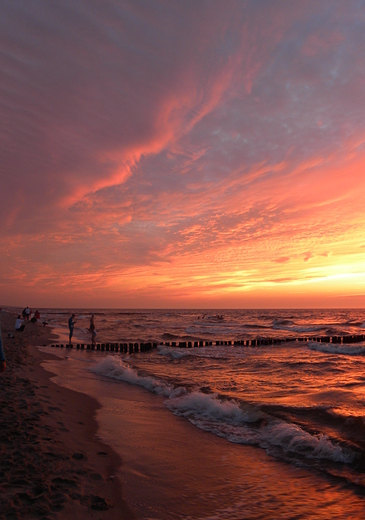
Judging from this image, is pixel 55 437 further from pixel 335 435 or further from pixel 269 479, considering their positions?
pixel 335 435

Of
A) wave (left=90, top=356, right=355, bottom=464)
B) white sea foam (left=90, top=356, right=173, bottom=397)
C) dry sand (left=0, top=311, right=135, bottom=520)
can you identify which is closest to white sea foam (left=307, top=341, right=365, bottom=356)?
white sea foam (left=90, top=356, right=173, bottom=397)

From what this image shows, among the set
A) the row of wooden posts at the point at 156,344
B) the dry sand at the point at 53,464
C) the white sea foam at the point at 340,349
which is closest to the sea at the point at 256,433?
the dry sand at the point at 53,464

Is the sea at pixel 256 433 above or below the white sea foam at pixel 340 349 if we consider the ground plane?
above

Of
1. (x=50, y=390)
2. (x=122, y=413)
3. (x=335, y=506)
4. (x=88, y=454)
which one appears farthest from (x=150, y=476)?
(x=50, y=390)

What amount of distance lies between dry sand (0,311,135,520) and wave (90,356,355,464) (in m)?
2.84

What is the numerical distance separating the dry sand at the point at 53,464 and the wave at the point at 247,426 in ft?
9.33

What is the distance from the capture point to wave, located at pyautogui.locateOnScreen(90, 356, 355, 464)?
7039 mm

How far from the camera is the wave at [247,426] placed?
7.04 metres

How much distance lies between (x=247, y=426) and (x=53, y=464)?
5.05 metres

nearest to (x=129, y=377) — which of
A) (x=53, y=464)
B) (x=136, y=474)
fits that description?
(x=136, y=474)

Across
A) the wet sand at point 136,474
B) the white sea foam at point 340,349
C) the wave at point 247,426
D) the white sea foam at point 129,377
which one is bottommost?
the white sea foam at point 340,349

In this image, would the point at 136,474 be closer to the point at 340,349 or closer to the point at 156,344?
the point at 156,344

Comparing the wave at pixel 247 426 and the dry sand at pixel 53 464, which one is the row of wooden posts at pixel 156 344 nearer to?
the wave at pixel 247 426

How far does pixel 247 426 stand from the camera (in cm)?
866
